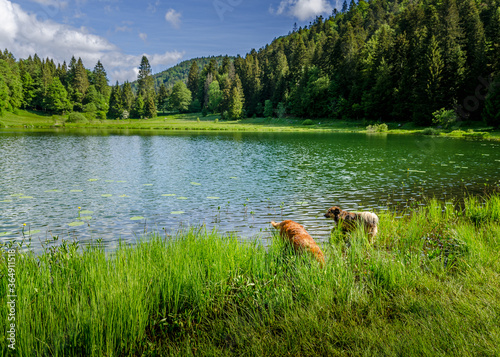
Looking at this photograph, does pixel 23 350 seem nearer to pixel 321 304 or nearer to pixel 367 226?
pixel 321 304

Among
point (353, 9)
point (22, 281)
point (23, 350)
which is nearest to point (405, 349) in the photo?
point (23, 350)

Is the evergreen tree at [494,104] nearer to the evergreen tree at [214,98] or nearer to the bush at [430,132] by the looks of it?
the bush at [430,132]

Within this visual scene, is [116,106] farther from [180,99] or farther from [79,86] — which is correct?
[180,99]

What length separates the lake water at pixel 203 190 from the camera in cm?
1099

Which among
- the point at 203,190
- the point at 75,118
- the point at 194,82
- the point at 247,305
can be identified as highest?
the point at 194,82

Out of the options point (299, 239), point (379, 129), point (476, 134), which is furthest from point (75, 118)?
point (299, 239)

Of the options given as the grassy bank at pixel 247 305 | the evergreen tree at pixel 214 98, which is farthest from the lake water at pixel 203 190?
the evergreen tree at pixel 214 98

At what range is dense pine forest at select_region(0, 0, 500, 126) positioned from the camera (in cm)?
6306

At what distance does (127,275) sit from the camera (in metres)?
4.45

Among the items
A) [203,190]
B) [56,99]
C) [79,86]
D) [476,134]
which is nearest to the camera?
[203,190]

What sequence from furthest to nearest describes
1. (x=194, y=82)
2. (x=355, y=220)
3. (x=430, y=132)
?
(x=194, y=82), (x=430, y=132), (x=355, y=220)

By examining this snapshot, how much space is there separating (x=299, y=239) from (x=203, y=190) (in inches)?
423

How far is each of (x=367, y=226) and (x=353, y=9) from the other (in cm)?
20399

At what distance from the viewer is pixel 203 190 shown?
54.7 ft
